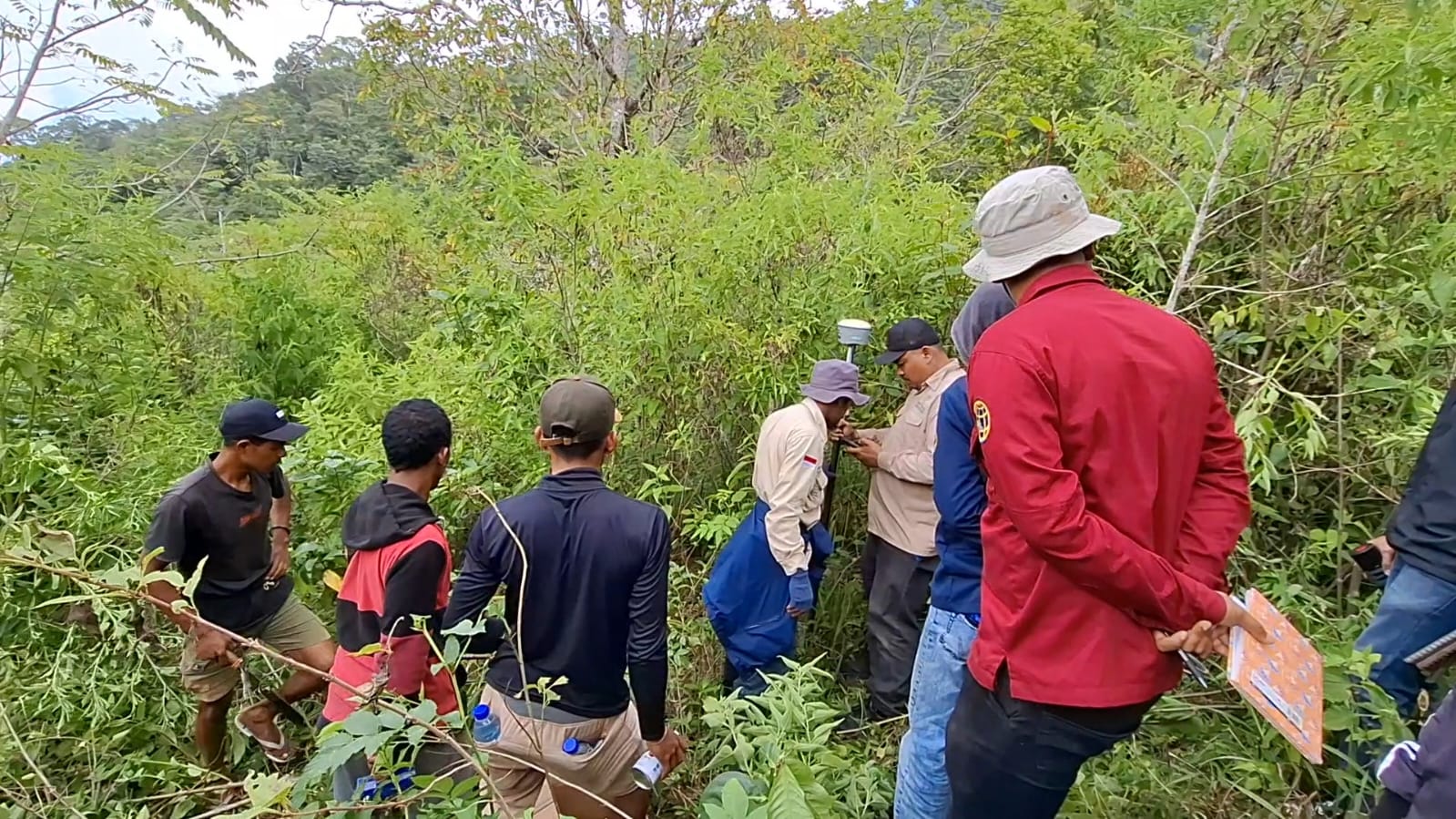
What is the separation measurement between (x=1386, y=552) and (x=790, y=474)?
1.87m

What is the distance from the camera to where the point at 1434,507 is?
7.71ft

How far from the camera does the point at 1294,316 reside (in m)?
3.13

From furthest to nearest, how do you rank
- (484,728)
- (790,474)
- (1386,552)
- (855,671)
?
1. (855,671)
2. (790,474)
3. (1386,552)
4. (484,728)

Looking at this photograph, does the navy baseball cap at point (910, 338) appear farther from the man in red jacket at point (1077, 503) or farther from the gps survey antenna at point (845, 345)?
the man in red jacket at point (1077, 503)

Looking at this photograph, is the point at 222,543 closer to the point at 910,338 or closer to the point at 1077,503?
the point at 910,338

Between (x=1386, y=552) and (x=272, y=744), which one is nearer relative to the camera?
(x=1386, y=552)

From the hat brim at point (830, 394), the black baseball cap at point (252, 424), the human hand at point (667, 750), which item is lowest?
the human hand at point (667, 750)

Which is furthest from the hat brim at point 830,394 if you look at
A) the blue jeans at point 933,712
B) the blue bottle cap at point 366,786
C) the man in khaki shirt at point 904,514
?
the blue bottle cap at point 366,786

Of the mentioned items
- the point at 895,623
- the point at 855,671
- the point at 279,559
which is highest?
the point at 279,559

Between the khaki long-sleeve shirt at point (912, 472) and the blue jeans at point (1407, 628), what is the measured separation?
1.35 metres

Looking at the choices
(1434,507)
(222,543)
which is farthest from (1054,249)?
(222,543)

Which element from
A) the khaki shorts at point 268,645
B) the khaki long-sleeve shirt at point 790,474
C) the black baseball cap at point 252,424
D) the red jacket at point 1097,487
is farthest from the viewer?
the khaki long-sleeve shirt at point 790,474

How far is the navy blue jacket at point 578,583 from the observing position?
2057mm

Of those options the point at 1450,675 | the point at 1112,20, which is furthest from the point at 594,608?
the point at 1112,20
